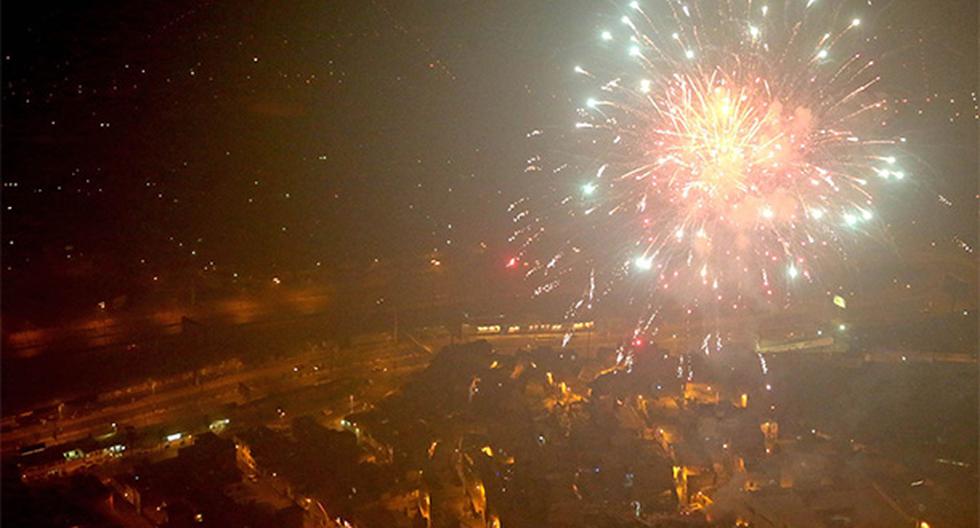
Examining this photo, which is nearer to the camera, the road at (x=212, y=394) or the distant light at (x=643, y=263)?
the road at (x=212, y=394)

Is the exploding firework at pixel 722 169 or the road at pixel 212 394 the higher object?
the exploding firework at pixel 722 169

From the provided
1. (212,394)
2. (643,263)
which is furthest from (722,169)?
(212,394)

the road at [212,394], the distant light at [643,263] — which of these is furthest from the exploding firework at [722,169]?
the road at [212,394]

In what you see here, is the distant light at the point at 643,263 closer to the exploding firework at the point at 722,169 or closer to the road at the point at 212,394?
the exploding firework at the point at 722,169

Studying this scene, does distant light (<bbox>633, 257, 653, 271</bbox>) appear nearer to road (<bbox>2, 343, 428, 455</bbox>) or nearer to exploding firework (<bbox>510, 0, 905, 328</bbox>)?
exploding firework (<bbox>510, 0, 905, 328</bbox>)
